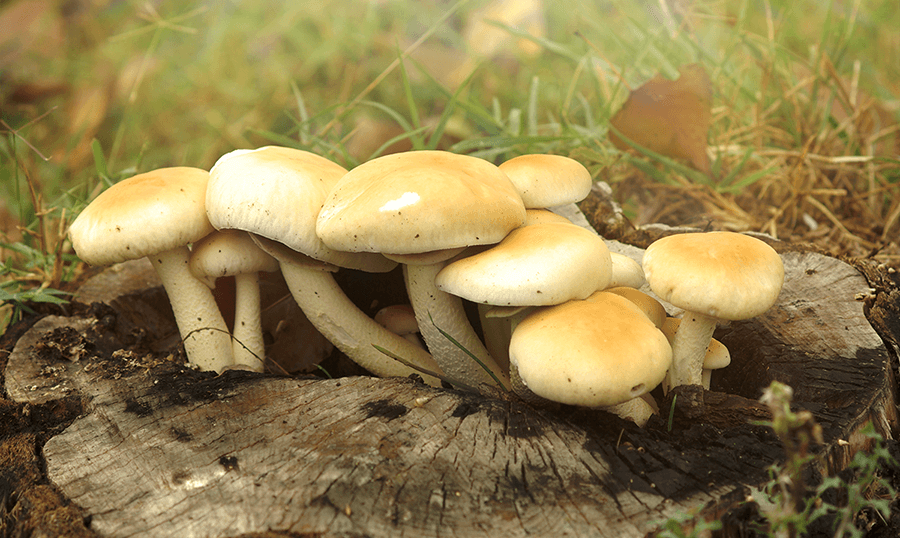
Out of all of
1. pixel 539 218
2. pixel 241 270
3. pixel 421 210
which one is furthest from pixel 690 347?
pixel 241 270

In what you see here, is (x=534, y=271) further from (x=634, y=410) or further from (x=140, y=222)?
(x=140, y=222)

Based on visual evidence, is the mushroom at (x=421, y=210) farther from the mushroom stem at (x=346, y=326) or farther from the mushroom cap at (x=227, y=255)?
the mushroom cap at (x=227, y=255)

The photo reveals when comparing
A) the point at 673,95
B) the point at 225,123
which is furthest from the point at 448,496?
the point at 225,123

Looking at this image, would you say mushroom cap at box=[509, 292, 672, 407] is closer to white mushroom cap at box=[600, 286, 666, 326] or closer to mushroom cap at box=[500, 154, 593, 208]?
white mushroom cap at box=[600, 286, 666, 326]

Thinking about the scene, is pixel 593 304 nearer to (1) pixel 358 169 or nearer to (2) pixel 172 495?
(1) pixel 358 169

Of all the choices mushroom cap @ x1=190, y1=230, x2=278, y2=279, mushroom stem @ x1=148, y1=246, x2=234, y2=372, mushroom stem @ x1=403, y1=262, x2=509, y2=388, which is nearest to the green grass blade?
mushroom stem @ x1=403, y1=262, x2=509, y2=388

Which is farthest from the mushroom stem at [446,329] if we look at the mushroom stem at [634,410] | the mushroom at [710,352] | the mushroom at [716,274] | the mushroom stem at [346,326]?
the mushroom at [716,274]
